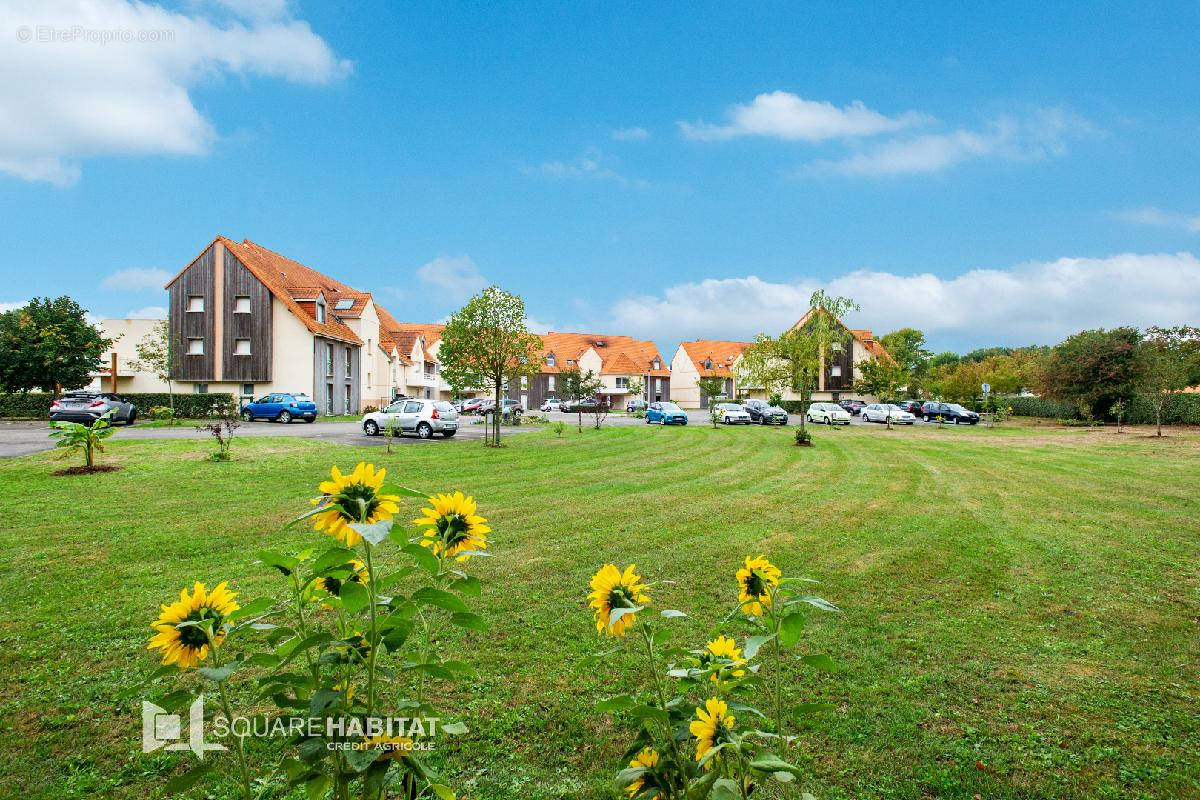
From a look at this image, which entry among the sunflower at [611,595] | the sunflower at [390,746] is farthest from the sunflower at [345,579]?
the sunflower at [611,595]

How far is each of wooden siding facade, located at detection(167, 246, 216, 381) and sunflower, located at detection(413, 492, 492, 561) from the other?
145 ft

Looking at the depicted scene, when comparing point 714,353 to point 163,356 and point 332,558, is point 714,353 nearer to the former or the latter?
point 163,356

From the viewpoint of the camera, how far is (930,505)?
11094 mm

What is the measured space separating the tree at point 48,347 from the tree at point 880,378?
6319cm

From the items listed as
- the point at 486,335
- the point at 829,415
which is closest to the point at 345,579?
the point at 486,335

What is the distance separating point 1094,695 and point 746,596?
11.7 ft

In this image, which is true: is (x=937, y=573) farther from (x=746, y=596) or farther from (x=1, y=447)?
(x=1, y=447)

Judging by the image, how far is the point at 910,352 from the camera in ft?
279

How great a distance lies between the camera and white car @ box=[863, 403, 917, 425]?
4530 cm

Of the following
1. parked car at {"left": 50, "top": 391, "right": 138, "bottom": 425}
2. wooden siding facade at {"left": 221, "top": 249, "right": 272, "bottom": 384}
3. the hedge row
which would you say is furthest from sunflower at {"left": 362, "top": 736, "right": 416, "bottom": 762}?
wooden siding facade at {"left": 221, "top": 249, "right": 272, "bottom": 384}

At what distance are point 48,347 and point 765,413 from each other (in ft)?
156

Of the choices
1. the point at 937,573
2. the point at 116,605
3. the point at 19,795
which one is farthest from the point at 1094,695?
the point at 116,605

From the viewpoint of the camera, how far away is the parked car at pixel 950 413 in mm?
46406

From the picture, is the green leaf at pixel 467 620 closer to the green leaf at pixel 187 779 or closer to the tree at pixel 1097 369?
the green leaf at pixel 187 779
